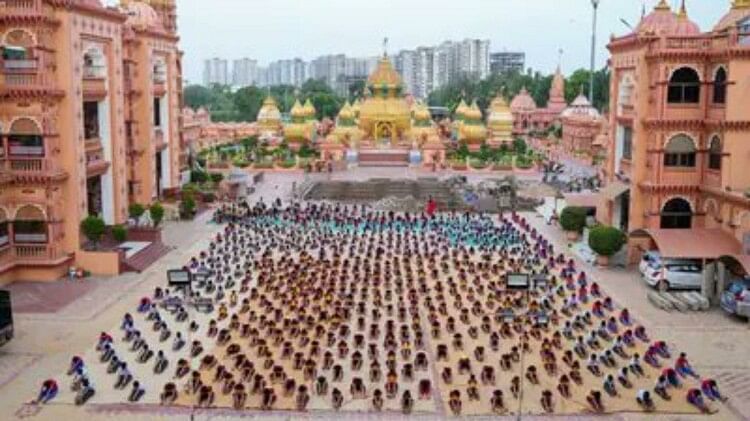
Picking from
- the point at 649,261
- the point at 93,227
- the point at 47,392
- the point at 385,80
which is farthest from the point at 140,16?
the point at 385,80

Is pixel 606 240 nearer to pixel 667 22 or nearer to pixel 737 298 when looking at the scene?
pixel 737 298

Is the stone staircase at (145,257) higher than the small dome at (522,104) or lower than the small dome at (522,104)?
lower

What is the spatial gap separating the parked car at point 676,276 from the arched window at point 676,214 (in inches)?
179

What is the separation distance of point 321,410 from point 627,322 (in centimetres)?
1062

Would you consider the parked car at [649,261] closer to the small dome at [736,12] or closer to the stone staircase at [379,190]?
the small dome at [736,12]

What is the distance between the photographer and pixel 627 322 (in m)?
25.0

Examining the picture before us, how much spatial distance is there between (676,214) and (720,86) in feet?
16.6

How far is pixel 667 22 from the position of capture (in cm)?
3631

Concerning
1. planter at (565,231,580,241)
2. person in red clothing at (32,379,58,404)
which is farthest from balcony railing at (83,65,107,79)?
planter at (565,231,580,241)

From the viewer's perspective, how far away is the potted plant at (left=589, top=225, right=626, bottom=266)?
3209cm

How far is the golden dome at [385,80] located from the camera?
76375mm

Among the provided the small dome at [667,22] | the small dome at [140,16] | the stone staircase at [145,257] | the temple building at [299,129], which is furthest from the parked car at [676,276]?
the temple building at [299,129]

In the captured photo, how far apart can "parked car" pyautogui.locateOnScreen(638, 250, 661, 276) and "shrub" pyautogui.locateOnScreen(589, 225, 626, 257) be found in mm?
1091

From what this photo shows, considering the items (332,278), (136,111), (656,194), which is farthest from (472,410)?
(136,111)
